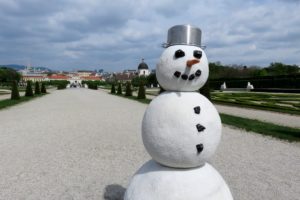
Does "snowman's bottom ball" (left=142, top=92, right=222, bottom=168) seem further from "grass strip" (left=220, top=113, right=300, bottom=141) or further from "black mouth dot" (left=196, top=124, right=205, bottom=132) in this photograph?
"grass strip" (left=220, top=113, right=300, bottom=141)

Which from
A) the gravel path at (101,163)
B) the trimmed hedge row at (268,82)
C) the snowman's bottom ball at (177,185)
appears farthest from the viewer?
the trimmed hedge row at (268,82)

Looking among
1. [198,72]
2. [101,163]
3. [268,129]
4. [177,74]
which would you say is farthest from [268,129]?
[177,74]

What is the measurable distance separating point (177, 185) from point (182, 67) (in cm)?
130

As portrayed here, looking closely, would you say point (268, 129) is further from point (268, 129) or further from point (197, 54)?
point (197, 54)

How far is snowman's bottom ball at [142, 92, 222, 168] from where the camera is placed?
10.8ft

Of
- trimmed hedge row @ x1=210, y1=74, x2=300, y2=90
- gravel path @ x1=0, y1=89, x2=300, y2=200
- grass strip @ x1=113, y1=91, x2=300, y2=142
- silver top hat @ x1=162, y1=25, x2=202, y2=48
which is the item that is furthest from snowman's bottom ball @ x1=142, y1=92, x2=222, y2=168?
trimmed hedge row @ x1=210, y1=74, x2=300, y2=90

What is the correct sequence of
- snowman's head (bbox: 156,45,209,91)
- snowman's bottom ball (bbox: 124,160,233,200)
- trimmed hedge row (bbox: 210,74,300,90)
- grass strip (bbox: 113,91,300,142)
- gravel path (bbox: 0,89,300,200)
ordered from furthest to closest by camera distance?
trimmed hedge row (bbox: 210,74,300,90) < grass strip (bbox: 113,91,300,142) < gravel path (bbox: 0,89,300,200) < snowman's head (bbox: 156,45,209,91) < snowman's bottom ball (bbox: 124,160,233,200)

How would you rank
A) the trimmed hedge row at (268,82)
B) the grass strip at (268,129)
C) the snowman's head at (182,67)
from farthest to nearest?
the trimmed hedge row at (268,82)
the grass strip at (268,129)
the snowman's head at (182,67)

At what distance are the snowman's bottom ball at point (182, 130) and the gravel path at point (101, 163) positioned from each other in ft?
6.17

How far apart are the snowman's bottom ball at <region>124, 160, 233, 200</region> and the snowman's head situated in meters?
0.96

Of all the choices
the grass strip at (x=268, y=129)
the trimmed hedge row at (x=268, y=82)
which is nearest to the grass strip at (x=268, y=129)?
the grass strip at (x=268, y=129)

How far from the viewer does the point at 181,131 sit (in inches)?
129

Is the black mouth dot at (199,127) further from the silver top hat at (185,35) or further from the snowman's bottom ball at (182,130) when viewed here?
the silver top hat at (185,35)

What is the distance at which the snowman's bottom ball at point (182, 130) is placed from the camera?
330cm
